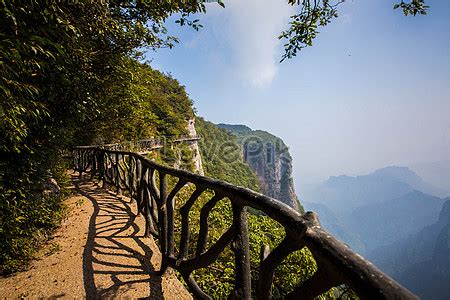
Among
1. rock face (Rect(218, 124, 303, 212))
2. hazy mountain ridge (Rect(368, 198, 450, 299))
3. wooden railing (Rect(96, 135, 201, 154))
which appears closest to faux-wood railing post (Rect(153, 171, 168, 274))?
wooden railing (Rect(96, 135, 201, 154))

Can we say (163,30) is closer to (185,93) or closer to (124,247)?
(124,247)

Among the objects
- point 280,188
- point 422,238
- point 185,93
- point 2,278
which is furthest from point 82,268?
point 422,238

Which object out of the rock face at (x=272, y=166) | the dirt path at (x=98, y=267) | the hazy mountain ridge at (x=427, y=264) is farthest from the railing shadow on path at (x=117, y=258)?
the rock face at (x=272, y=166)

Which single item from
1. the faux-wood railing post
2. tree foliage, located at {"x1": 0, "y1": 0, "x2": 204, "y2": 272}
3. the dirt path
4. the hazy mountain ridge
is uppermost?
tree foliage, located at {"x1": 0, "y1": 0, "x2": 204, "y2": 272}

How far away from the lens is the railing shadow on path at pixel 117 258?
3539mm

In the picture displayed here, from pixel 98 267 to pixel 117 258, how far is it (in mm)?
320

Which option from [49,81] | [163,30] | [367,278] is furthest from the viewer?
[163,30]

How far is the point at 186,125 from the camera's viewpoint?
166 feet

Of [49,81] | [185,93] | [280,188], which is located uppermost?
[185,93]

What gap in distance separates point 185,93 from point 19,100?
184 ft

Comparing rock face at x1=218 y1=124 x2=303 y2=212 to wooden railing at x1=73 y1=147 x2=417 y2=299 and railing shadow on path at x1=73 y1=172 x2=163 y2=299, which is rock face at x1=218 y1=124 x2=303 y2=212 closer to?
railing shadow on path at x1=73 y1=172 x2=163 y2=299

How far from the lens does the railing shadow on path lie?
3539 millimetres

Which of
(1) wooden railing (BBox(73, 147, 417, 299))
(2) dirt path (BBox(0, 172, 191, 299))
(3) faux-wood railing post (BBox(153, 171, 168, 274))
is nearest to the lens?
(1) wooden railing (BBox(73, 147, 417, 299))

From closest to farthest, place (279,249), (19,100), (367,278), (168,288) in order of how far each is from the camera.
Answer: (367,278), (279,249), (19,100), (168,288)
